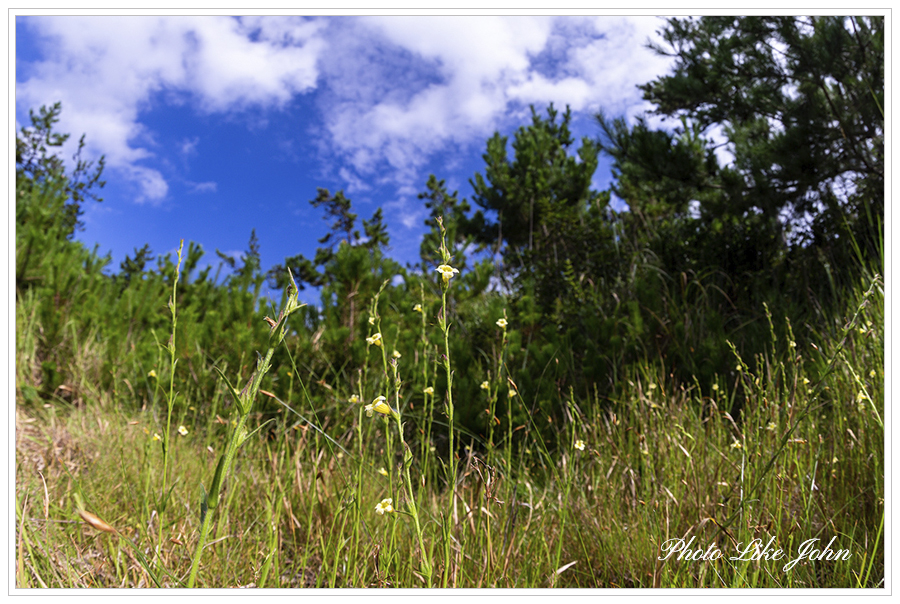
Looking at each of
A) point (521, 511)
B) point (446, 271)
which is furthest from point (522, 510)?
point (446, 271)

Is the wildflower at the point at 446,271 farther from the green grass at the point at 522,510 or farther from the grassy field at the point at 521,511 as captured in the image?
the green grass at the point at 522,510

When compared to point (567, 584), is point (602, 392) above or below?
above

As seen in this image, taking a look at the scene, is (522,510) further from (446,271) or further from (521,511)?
(446,271)

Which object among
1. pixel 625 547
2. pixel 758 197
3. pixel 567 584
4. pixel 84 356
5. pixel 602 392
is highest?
pixel 758 197

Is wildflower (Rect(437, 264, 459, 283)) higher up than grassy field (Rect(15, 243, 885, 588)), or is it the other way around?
wildflower (Rect(437, 264, 459, 283))

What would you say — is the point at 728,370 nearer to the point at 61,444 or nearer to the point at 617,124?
the point at 617,124

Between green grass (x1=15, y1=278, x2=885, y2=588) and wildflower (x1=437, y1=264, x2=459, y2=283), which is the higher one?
wildflower (x1=437, y1=264, x2=459, y2=283)

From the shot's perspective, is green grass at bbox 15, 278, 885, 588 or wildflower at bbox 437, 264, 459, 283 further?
green grass at bbox 15, 278, 885, 588

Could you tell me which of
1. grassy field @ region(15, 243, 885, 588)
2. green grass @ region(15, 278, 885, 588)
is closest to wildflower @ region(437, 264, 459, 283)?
grassy field @ region(15, 243, 885, 588)

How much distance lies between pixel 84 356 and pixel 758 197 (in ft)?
19.2

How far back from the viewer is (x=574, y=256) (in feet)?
14.3

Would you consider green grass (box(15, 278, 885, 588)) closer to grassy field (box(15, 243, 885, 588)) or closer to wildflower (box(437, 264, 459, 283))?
grassy field (box(15, 243, 885, 588))
